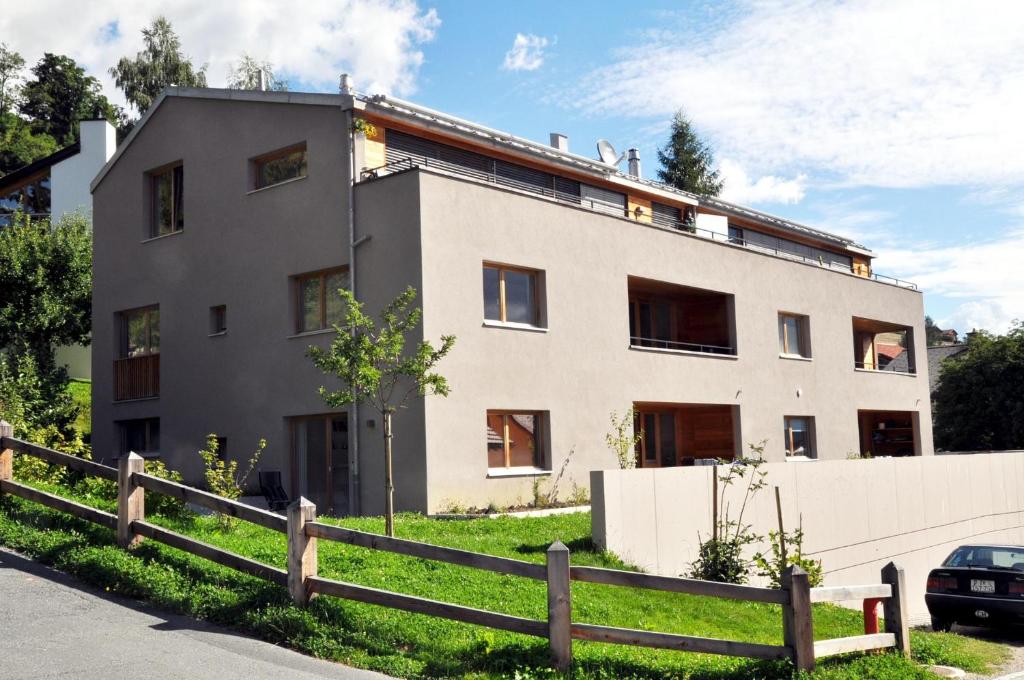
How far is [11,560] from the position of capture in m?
10.9

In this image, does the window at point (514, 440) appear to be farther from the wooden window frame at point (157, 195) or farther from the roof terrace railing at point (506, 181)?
the wooden window frame at point (157, 195)

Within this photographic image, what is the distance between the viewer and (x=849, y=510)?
67.9 ft

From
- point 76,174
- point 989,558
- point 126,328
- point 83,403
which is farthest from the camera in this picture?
point 76,174

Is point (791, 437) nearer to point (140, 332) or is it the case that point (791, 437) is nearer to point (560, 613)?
point (140, 332)

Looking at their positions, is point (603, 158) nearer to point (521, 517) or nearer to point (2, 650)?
point (521, 517)

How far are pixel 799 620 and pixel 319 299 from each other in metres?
14.0

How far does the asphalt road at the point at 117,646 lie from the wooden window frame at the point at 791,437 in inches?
817

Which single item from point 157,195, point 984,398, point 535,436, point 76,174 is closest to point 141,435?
point 157,195

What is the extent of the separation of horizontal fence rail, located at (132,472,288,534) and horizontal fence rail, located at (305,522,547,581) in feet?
1.41

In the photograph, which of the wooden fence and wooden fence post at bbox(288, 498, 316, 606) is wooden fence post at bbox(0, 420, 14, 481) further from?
wooden fence post at bbox(288, 498, 316, 606)

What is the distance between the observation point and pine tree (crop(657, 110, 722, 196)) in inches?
2156

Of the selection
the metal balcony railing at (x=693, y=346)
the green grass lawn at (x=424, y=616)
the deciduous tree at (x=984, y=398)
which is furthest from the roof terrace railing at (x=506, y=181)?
the deciduous tree at (x=984, y=398)

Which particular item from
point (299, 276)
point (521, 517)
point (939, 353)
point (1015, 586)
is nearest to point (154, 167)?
point (299, 276)

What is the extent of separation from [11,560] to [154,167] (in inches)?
606
